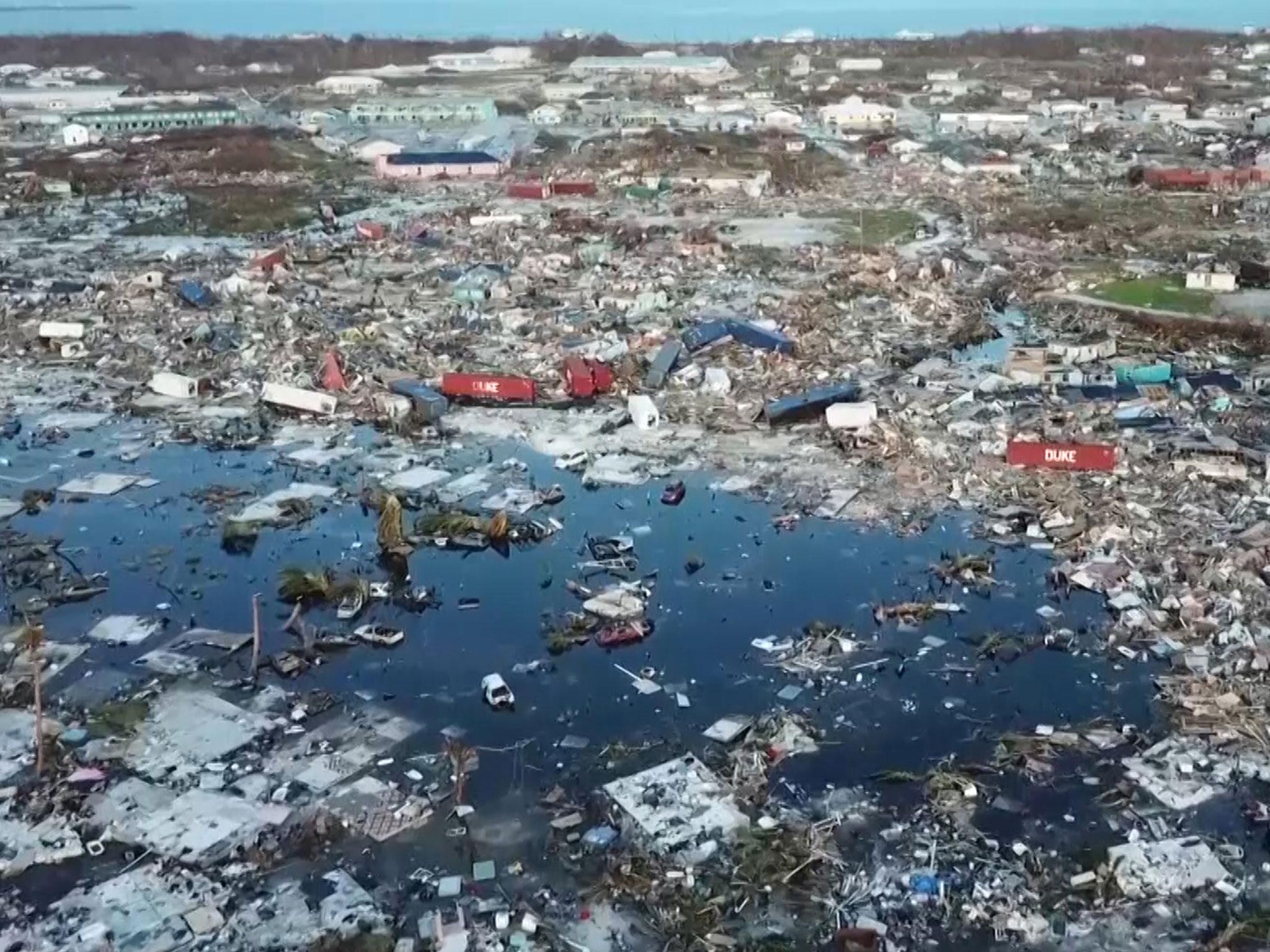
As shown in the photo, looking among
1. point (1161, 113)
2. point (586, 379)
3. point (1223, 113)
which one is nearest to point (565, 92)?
point (1161, 113)

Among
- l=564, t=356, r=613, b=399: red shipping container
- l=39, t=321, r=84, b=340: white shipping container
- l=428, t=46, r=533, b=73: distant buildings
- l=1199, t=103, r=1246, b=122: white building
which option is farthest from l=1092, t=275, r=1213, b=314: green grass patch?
l=428, t=46, r=533, b=73: distant buildings

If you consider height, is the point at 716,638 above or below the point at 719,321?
below

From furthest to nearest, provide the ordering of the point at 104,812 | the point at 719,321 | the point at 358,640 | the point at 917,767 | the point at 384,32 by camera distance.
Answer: the point at 384,32 < the point at 719,321 < the point at 358,640 < the point at 917,767 < the point at 104,812

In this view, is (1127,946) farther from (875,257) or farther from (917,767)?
(875,257)

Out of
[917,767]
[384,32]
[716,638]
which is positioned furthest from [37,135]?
[384,32]

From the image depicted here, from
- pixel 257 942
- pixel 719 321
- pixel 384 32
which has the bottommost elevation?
pixel 257 942

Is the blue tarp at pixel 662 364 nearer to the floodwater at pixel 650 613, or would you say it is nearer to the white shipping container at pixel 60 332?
the floodwater at pixel 650 613
